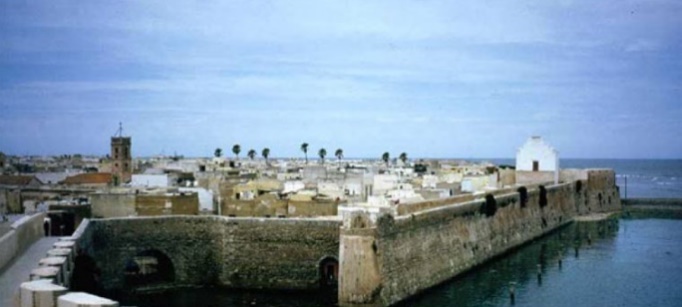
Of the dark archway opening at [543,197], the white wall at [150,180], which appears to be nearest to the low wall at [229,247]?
the white wall at [150,180]

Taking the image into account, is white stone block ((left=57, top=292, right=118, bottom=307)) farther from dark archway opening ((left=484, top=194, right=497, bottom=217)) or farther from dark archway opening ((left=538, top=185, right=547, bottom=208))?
dark archway opening ((left=538, top=185, right=547, bottom=208))

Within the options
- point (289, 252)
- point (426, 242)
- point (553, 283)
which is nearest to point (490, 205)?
point (553, 283)

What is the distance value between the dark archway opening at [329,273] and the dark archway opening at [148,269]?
4598mm

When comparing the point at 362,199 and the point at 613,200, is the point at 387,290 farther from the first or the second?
the point at 613,200

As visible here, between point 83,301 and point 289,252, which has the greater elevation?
point 83,301

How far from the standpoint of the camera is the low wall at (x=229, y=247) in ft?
75.3

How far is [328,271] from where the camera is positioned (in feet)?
77.2

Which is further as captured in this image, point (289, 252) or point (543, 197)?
point (543, 197)

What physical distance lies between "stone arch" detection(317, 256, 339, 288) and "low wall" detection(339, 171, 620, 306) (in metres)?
2.36

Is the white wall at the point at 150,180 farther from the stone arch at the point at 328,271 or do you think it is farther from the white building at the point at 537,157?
the white building at the point at 537,157

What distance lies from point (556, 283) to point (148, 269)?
44.2ft

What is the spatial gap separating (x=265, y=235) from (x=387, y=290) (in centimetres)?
474

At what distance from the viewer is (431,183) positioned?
4588 centimetres

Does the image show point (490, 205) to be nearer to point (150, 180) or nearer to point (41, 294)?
point (150, 180)
